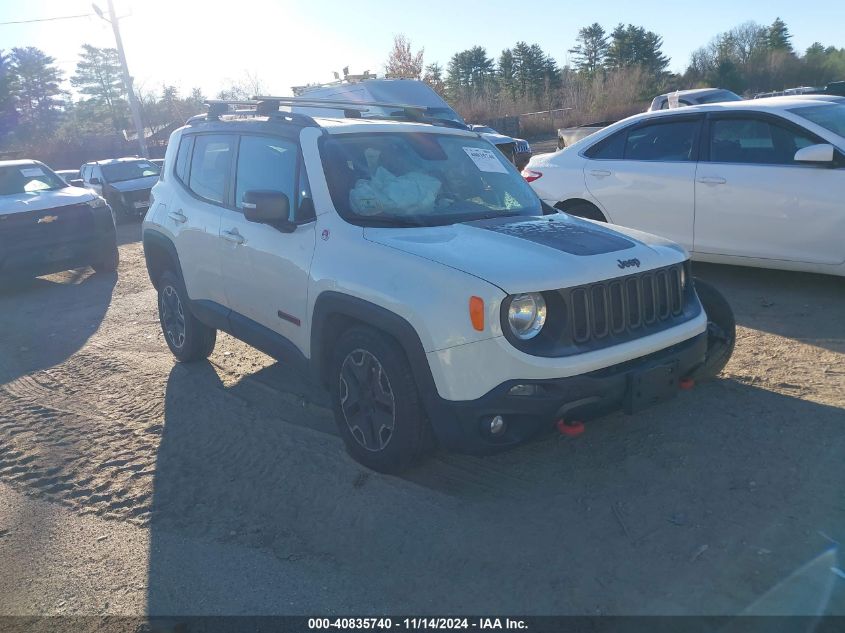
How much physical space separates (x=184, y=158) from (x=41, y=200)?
5.33 m

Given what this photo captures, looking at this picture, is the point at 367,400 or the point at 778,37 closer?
the point at 367,400

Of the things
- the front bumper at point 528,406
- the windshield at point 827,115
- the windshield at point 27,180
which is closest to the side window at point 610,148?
the windshield at point 827,115

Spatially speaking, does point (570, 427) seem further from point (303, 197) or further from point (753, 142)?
point (753, 142)

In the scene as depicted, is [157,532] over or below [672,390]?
below

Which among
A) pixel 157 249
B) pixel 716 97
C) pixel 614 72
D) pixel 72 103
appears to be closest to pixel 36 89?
pixel 72 103

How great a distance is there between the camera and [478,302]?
3338 mm

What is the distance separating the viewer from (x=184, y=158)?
5875 millimetres

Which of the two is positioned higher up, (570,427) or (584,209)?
(584,209)

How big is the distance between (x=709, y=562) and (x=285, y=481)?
2.21 meters

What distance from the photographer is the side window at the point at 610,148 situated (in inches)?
294

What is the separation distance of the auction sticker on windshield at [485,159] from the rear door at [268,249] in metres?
1.15

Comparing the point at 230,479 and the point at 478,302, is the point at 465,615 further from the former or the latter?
the point at 230,479

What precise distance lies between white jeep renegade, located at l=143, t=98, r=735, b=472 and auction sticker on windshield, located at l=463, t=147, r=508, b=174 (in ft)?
0.08

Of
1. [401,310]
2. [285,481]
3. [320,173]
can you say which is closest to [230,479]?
[285,481]
